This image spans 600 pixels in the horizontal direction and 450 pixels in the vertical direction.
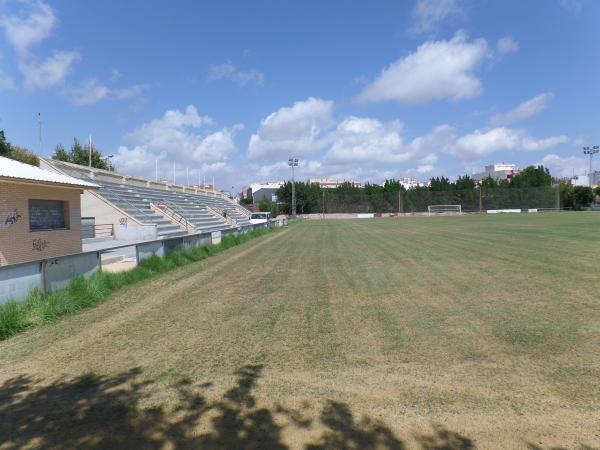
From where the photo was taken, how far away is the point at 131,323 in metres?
7.34

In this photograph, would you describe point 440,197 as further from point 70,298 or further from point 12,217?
point 70,298

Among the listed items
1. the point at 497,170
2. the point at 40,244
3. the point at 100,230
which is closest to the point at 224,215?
the point at 100,230

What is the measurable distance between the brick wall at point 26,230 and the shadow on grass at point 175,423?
426 inches

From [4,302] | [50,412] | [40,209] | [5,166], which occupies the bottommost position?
[50,412]

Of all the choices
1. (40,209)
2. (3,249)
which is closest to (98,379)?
(3,249)

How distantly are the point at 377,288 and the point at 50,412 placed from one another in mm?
7011

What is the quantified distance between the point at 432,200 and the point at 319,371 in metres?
97.8

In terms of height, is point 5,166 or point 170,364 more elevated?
point 5,166

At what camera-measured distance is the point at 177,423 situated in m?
3.77

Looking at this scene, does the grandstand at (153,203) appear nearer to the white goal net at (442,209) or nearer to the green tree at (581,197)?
the white goal net at (442,209)

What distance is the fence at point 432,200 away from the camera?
298 ft

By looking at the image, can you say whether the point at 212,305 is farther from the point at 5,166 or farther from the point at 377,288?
the point at 5,166

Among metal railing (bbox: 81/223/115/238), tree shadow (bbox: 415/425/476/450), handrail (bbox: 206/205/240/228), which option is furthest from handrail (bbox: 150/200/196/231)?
tree shadow (bbox: 415/425/476/450)

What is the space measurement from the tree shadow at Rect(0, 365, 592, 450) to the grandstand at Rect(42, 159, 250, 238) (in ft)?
80.5
